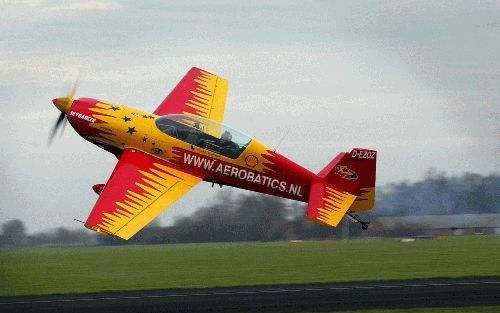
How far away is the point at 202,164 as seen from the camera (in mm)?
34219

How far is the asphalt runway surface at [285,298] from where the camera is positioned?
35.9 m

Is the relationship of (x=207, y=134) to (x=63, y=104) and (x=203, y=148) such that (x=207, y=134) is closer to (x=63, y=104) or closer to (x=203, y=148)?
(x=203, y=148)

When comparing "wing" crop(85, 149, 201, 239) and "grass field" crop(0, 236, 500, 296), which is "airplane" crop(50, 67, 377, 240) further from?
"grass field" crop(0, 236, 500, 296)

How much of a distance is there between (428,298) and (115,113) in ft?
46.7

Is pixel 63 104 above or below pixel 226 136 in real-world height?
above

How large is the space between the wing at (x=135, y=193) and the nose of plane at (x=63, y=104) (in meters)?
3.11

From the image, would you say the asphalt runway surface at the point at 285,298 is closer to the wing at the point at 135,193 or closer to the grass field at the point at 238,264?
the grass field at the point at 238,264

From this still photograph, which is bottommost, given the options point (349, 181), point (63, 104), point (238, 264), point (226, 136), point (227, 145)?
point (238, 264)

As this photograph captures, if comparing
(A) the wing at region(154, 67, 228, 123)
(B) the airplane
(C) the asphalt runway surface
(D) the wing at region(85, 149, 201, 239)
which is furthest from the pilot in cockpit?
(C) the asphalt runway surface

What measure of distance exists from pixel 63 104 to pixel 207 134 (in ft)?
19.6

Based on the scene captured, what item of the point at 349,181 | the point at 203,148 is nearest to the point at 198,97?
the point at 203,148

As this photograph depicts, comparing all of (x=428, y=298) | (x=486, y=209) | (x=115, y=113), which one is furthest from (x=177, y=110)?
(x=486, y=209)

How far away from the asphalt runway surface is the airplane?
4.18 m

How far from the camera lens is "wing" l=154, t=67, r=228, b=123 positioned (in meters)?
39.4
